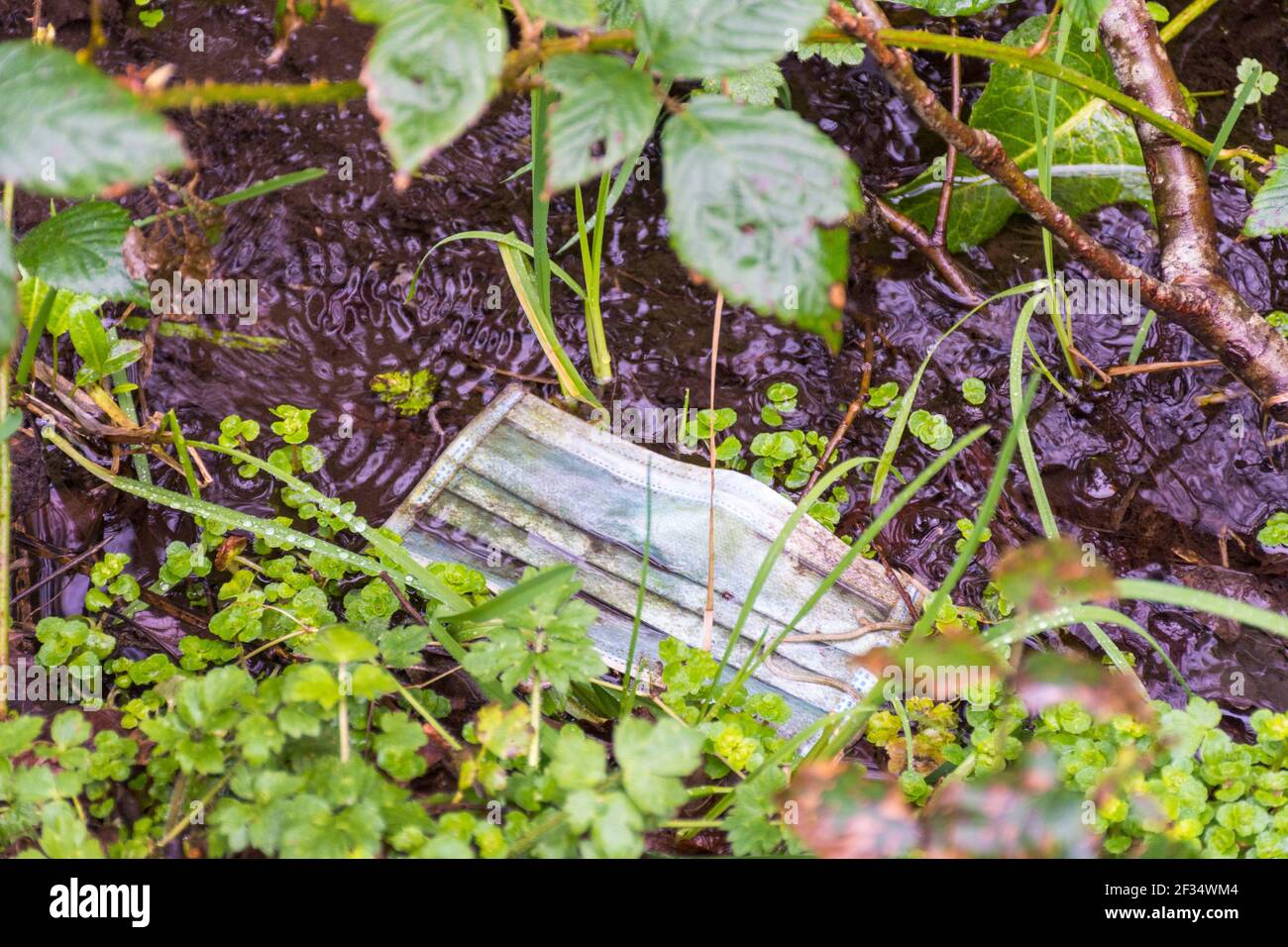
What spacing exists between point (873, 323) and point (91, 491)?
5.57ft

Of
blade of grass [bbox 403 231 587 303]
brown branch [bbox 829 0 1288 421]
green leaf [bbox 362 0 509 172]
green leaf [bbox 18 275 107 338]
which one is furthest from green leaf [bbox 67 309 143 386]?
brown branch [bbox 829 0 1288 421]

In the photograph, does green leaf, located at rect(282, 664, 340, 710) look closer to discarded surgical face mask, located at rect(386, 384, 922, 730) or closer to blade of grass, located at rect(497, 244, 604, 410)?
discarded surgical face mask, located at rect(386, 384, 922, 730)

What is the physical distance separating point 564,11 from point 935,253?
1365mm

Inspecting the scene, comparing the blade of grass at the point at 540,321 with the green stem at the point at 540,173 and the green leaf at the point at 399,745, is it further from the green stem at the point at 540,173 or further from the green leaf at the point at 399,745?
the green leaf at the point at 399,745

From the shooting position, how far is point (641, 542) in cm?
199

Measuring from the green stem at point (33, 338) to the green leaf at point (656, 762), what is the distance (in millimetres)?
1179

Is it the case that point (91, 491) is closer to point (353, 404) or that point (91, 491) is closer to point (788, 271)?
point (353, 404)

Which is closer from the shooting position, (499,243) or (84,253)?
(84,253)

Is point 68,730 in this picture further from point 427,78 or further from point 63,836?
point 427,78

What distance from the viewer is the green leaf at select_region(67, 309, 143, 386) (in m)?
1.83

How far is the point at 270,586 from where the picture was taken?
1798mm

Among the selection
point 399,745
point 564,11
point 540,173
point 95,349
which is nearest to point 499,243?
point 540,173

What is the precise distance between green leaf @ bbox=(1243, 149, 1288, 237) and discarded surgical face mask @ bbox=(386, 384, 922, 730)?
3.04 ft
